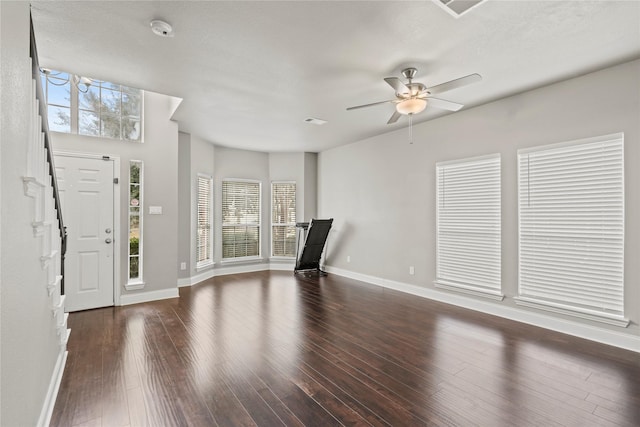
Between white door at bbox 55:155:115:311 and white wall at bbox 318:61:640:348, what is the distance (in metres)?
4.22

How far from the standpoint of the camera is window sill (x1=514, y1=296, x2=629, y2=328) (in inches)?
120

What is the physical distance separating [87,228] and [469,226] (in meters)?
5.41

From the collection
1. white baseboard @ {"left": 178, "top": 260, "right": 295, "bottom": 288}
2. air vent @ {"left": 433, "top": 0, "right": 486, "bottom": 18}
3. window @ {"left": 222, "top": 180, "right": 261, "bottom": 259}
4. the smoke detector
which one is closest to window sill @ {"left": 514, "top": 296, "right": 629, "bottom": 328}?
air vent @ {"left": 433, "top": 0, "right": 486, "bottom": 18}

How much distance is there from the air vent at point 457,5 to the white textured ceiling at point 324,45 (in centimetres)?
6

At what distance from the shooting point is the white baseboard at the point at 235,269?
18.7ft

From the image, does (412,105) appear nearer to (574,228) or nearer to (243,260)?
(574,228)

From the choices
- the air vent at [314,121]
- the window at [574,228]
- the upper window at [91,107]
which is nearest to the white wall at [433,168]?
the window at [574,228]

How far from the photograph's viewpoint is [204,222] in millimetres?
6352

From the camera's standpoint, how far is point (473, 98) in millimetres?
3977

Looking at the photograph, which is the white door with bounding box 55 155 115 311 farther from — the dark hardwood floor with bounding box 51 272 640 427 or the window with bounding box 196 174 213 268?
the window with bounding box 196 174 213 268

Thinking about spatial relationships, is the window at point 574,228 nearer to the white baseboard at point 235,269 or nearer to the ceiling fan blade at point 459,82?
the ceiling fan blade at point 459,82

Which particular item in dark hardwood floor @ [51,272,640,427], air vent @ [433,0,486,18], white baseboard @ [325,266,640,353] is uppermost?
air vent @ [433,0,486,18]

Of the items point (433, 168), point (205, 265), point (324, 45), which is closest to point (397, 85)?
point (324, 45)

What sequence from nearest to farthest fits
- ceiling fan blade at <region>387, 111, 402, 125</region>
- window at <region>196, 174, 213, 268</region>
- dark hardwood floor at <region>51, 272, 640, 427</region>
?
dark hardwood floor at <region>51, 272, 640, 427</region> → ceiling fan blade at <region>387, 111, 402, 125</region> → window at <region>196, 174, 213, 268</region>
